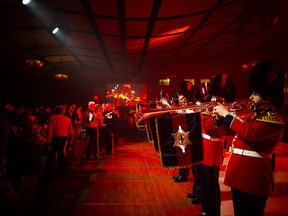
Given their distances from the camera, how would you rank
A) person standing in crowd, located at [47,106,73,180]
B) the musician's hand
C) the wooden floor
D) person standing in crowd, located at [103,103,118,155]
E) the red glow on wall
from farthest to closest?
person standing in crowd, located at [103,103,118,155] < the red glow on wall < person standing in crowd, located at [47,106,73,180] < the wooden floor < the musician's hand

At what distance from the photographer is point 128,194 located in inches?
177

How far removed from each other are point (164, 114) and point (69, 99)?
12.1 metres

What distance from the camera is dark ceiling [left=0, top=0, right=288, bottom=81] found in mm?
4641

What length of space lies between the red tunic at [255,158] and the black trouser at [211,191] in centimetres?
100

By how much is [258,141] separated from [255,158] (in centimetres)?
16

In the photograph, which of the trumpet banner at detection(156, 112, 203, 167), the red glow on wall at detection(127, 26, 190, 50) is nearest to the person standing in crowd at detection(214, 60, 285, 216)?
the trumpet banner at detection(156, 112, 203, 167)

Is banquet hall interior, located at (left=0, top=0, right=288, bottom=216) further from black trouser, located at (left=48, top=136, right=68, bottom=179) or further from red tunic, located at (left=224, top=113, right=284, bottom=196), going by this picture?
red tunic, located at (left=224, top=113, right=284, bottom=196)

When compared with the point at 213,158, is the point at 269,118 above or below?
above

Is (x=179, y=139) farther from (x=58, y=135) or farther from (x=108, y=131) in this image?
(x=108, y=131)

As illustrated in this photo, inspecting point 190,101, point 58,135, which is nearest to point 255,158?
point 190,101

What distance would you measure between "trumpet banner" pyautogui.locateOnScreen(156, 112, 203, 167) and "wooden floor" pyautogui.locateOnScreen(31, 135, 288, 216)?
1.64 meters

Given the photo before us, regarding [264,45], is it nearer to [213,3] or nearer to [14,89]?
[213,3]

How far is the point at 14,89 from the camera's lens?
1248 cm

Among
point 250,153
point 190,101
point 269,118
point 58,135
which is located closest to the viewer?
point 269,118
